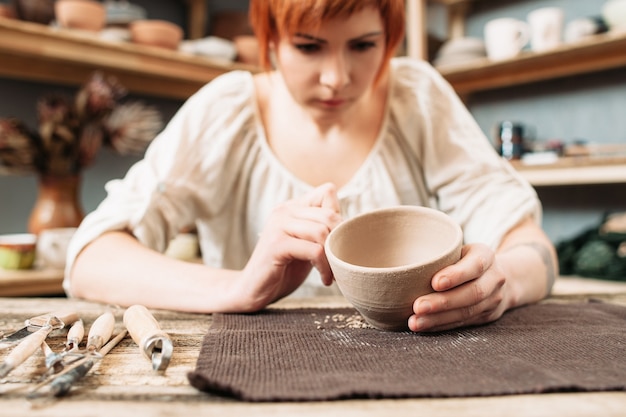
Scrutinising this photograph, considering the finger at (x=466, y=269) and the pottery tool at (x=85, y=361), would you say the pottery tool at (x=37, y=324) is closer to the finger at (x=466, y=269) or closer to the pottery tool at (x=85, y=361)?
the pottery tool at (x=85, y=361)

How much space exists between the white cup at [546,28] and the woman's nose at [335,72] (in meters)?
1.29

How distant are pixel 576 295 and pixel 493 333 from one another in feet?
1.39

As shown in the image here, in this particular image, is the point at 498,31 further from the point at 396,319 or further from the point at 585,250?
the point at 396,319

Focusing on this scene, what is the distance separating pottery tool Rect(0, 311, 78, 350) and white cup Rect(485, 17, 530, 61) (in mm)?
1816

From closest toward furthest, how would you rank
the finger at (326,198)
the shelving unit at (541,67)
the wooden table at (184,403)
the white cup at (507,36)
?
the wooden table at (184,403), the finger at (326,198), the shelving unit at (541,67), the white cup at (507,36)

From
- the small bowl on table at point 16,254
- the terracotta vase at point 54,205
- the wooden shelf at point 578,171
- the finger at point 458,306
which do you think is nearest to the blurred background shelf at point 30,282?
the small bowl on table at point 16,254

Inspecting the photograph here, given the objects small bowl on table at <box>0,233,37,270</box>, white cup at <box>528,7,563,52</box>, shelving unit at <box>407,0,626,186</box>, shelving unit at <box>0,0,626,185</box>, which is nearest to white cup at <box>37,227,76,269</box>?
small bowl on table at <box>0,233,37,270</box>

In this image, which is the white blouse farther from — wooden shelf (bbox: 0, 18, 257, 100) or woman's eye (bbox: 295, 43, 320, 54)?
wooden shelf (bbox: 0, 18, 257, 100)

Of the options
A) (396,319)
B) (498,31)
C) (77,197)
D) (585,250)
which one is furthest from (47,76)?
(585,250)

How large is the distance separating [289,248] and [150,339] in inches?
9.2

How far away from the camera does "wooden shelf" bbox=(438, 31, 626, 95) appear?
180 centimetres

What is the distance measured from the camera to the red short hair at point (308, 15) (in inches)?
31.9

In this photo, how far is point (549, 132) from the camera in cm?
219

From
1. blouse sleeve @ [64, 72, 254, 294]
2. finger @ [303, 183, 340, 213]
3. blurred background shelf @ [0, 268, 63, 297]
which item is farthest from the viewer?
blurred background shelf @ [0, 268, 63, 297]
